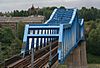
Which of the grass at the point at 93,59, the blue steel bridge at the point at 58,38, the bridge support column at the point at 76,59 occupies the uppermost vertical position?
the blue steel bridge at the point at 58,38

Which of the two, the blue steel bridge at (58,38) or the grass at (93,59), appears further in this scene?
the grass at (93,59)

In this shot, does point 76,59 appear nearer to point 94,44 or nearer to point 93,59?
point 93,59

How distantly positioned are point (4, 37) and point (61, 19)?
31544 millimetres

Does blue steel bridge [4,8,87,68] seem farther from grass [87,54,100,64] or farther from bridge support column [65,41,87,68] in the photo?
grass [87,54,100,64]

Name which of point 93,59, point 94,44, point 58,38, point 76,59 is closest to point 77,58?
point 76,59

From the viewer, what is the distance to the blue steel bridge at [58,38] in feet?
82.9

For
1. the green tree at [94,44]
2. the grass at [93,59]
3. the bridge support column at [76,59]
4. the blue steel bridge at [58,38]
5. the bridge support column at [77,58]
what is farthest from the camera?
the green tree at [94,44]

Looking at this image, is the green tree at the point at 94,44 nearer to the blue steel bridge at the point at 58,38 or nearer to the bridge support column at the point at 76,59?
the blue steel bridge at the point at 58,38

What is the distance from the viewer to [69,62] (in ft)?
186

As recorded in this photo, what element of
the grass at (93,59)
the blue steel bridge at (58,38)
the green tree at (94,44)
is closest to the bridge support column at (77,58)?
the blue steel bridge at (58,38)

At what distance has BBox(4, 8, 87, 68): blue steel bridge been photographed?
25269mm

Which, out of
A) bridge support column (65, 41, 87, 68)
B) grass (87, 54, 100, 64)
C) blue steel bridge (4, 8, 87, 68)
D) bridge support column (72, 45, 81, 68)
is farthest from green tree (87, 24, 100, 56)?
bridge support column (72, 45, 81, 68)

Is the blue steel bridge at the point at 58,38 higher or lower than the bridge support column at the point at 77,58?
higher

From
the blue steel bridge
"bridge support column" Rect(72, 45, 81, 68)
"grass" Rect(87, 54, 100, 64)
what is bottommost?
"grass" Rect(87, 54, 100, 64)
